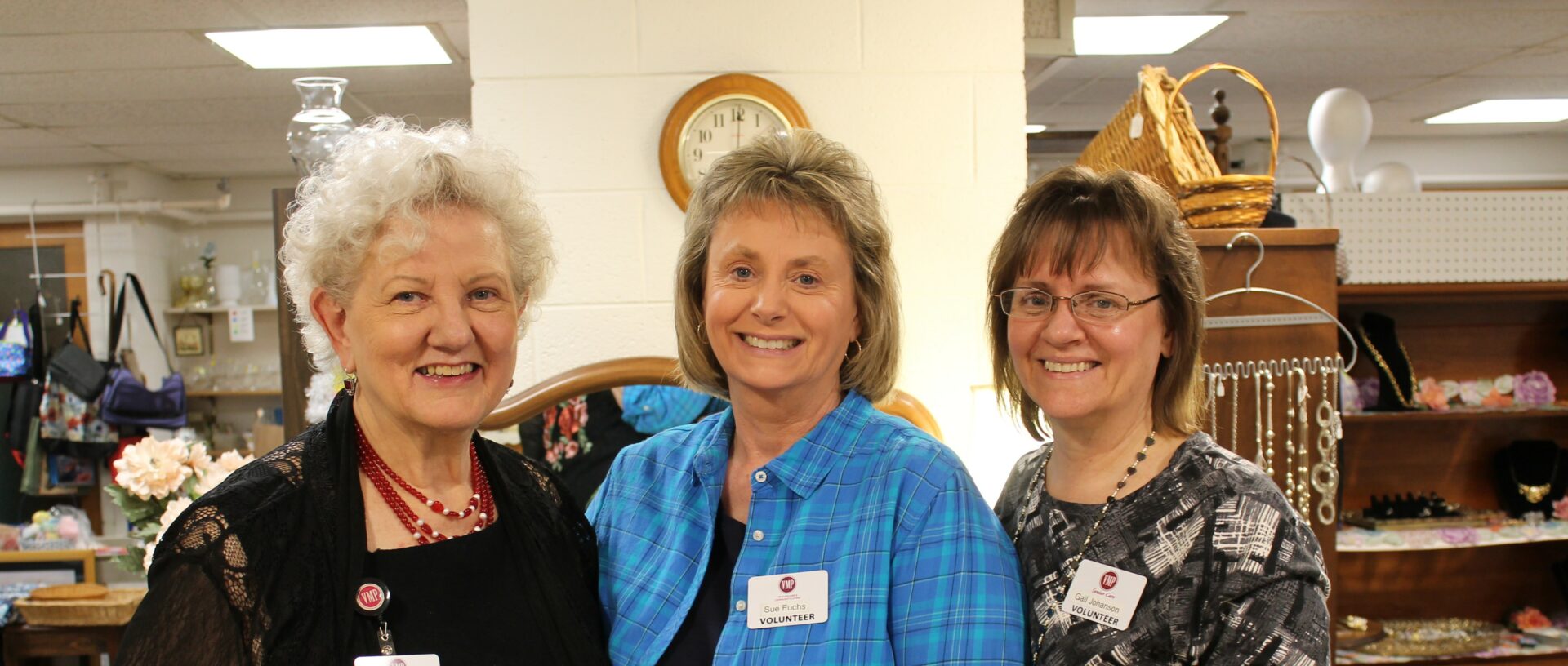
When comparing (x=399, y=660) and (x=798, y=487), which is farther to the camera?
(x=798, y=487)

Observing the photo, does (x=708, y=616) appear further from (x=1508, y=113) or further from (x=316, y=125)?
(x=1508, y=113)

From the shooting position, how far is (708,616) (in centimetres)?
132

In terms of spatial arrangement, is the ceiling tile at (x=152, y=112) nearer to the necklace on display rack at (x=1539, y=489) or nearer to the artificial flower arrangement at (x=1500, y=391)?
the artificial flower arrangement at (x=1500, y=391)

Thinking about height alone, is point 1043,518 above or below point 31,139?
below

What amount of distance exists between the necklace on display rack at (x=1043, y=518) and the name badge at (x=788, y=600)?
31cm

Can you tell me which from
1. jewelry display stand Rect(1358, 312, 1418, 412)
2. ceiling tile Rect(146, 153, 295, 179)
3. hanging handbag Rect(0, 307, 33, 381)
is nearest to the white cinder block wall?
jewelry display stand Rect(1358, 312, 1418, 412)

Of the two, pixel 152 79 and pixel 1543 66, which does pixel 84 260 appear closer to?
pixel 152 79

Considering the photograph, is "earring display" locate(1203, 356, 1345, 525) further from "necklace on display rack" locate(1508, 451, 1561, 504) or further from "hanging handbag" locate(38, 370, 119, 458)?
"hanging handbag" locate(38, 370, 119, 458)

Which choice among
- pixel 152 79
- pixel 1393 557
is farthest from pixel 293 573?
pixel 152 79

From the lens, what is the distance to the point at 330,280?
124cm

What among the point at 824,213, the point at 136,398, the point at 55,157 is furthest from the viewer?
the point at 55,157

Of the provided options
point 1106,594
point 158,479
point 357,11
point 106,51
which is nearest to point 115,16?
point 106,51

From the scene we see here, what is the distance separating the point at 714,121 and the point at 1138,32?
9.93 ft

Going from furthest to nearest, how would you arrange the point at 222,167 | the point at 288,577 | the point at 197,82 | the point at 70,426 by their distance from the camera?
the point at 222,167, the point at 70,426, the point at 197,82, the point at 288,577
